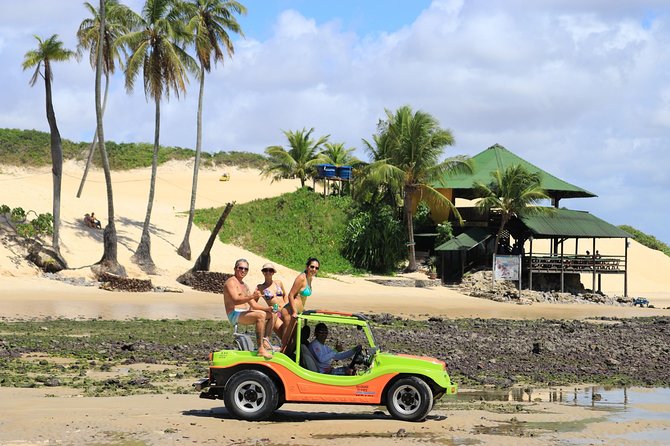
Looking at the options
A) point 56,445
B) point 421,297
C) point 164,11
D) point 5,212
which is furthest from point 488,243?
point 56,445

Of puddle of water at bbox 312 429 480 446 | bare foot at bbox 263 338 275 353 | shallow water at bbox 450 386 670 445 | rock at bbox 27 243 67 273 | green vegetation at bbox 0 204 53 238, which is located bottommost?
puddle of water at bbox 312 429 480 446

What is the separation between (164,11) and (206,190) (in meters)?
37.1

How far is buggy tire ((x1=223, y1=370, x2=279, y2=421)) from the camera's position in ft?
38.9

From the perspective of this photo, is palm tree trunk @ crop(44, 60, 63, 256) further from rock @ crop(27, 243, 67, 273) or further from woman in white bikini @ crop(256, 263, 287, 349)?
woman in white bikini @ crop(256, 263, 287, 349)

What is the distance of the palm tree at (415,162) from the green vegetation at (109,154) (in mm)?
38143

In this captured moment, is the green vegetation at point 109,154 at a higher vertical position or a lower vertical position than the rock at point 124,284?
higher

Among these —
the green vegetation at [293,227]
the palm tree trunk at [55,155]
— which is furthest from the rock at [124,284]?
the green vegetation at [293,227]

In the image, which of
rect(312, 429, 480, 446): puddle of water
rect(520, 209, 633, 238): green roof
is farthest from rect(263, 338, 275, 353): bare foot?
rect(520, 209, 633, 238): green roof

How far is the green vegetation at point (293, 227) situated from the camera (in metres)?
49.6

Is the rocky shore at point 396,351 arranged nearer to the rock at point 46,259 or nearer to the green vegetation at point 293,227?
the rock at point 46,259

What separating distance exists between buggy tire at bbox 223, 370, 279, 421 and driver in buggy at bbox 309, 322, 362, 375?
24.6 inches

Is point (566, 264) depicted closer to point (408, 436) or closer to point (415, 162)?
point (415, 162)

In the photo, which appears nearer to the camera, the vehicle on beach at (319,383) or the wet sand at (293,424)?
the wet sand at (293,424)

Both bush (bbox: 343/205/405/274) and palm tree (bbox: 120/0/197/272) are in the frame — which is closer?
palm tree (bbox: 120/0/197/272)
